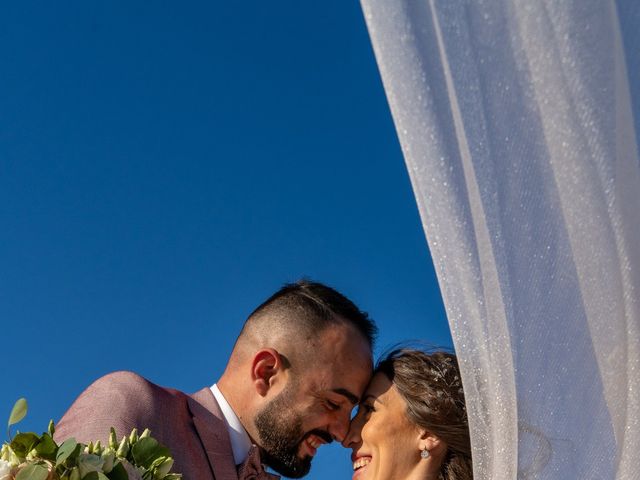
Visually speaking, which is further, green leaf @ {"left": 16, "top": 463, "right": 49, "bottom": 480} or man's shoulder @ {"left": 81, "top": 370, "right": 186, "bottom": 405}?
man's shoulder @ {"left": 81, "top": 370, "right": 186, "bottom": 405}

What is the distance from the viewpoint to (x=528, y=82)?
1.40 meters

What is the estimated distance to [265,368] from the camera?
4.18 meters

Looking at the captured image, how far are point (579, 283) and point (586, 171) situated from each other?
0.20m

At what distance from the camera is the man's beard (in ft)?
13.2

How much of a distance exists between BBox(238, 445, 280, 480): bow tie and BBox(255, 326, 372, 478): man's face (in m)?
0.16

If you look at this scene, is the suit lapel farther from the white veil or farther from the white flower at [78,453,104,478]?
the white veil

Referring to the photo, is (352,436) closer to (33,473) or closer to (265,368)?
(265,368)

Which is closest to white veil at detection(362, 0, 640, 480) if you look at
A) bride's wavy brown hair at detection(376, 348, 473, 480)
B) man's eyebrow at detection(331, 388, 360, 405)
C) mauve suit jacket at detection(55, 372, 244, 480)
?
bride's wavy brown hair at detection(376, 348, 473, 480)

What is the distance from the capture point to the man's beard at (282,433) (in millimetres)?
4027

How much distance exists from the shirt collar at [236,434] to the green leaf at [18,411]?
1703 millimetres

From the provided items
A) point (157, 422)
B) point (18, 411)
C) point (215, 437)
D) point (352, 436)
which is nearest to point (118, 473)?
point (18, 411)

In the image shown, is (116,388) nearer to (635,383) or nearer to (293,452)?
(293,452)

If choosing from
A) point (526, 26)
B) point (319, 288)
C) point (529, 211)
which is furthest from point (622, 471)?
point (319, 288)

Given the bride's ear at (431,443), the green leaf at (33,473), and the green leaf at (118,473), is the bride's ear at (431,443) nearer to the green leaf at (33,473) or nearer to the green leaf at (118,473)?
the green leaf at (118,473)
